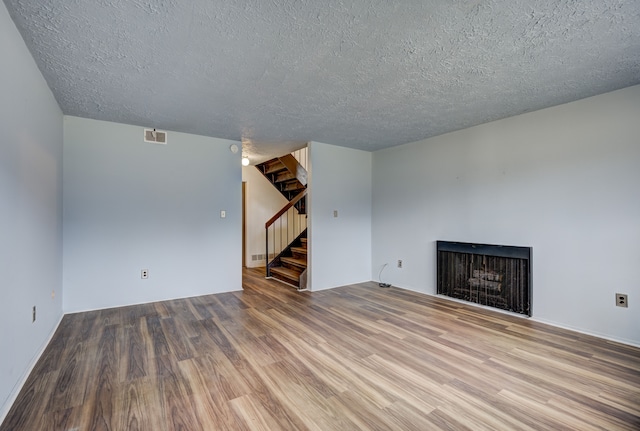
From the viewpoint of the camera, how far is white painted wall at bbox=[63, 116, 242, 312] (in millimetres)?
3547

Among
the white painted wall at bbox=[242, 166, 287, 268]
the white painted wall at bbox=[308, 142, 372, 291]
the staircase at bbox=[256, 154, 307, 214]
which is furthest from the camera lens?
the white painted wall at bbox=[242, 166, 287, 268]

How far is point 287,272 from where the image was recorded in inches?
→ 208

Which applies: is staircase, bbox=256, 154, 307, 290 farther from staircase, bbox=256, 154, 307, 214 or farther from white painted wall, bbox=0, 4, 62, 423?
white painted wall, bbox=0, 4, 62, 423

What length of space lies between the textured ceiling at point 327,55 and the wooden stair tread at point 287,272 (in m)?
2.62

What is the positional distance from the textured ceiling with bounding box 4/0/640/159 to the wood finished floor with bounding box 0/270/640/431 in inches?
90.1

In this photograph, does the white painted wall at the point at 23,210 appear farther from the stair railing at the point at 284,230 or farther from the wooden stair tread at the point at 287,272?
the stair railing at the point at 284,230

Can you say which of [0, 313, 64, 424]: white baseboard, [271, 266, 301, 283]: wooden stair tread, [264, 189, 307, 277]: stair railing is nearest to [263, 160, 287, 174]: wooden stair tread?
[264, 189, 307, 277]: stair railing

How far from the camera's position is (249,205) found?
6.92 metres

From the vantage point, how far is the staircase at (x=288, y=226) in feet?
17.1

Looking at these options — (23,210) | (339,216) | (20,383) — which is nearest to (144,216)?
(23,210)

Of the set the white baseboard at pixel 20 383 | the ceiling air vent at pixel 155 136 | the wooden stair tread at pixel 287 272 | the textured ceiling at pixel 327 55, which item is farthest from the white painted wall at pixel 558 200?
the white baseboard at pixel 20 383

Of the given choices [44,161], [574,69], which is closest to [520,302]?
[574,69]

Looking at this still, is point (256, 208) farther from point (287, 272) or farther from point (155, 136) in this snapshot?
point (155, 136)

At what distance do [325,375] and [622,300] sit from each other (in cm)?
279
